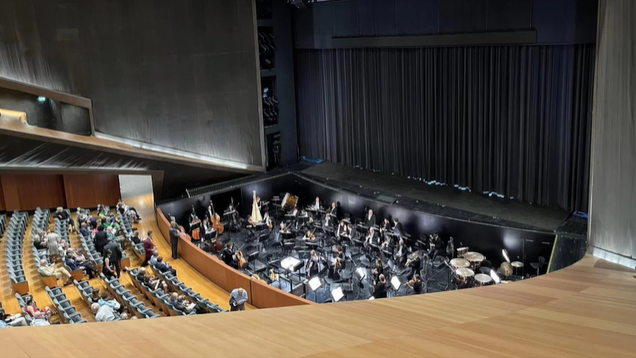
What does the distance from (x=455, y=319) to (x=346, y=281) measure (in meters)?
9.25

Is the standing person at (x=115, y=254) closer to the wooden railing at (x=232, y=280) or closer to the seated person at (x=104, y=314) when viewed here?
the wooden railing at (x=232, y=280)

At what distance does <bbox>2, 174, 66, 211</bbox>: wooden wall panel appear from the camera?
55.5ft

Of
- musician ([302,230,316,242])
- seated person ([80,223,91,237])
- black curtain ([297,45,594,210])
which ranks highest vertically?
black curtain ([297,45,594,210])

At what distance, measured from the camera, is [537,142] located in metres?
13.9

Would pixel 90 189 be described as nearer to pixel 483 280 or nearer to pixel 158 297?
pixel 158 297

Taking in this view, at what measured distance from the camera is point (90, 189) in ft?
58.7

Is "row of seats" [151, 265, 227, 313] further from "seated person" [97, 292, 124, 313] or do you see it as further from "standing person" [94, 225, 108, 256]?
"standing person" [94, 225, 108, 256]

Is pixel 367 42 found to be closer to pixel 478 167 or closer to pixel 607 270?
pixel 478 167

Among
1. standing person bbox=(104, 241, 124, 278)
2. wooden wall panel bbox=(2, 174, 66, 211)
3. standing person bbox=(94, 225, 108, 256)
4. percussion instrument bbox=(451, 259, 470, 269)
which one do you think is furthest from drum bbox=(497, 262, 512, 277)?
wooden wall panel bbox=(2, 174, 66, 211)

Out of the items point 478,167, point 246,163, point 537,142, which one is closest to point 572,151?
point 537,142

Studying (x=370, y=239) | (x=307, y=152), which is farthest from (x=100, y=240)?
(x=307, y=152)

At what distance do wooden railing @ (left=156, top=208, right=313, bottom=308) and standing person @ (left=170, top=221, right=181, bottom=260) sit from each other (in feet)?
0.36

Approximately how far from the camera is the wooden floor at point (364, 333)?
2311 millimetres

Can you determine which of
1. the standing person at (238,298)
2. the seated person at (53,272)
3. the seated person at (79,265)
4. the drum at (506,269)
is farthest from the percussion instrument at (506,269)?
the seated person at (53,272)
